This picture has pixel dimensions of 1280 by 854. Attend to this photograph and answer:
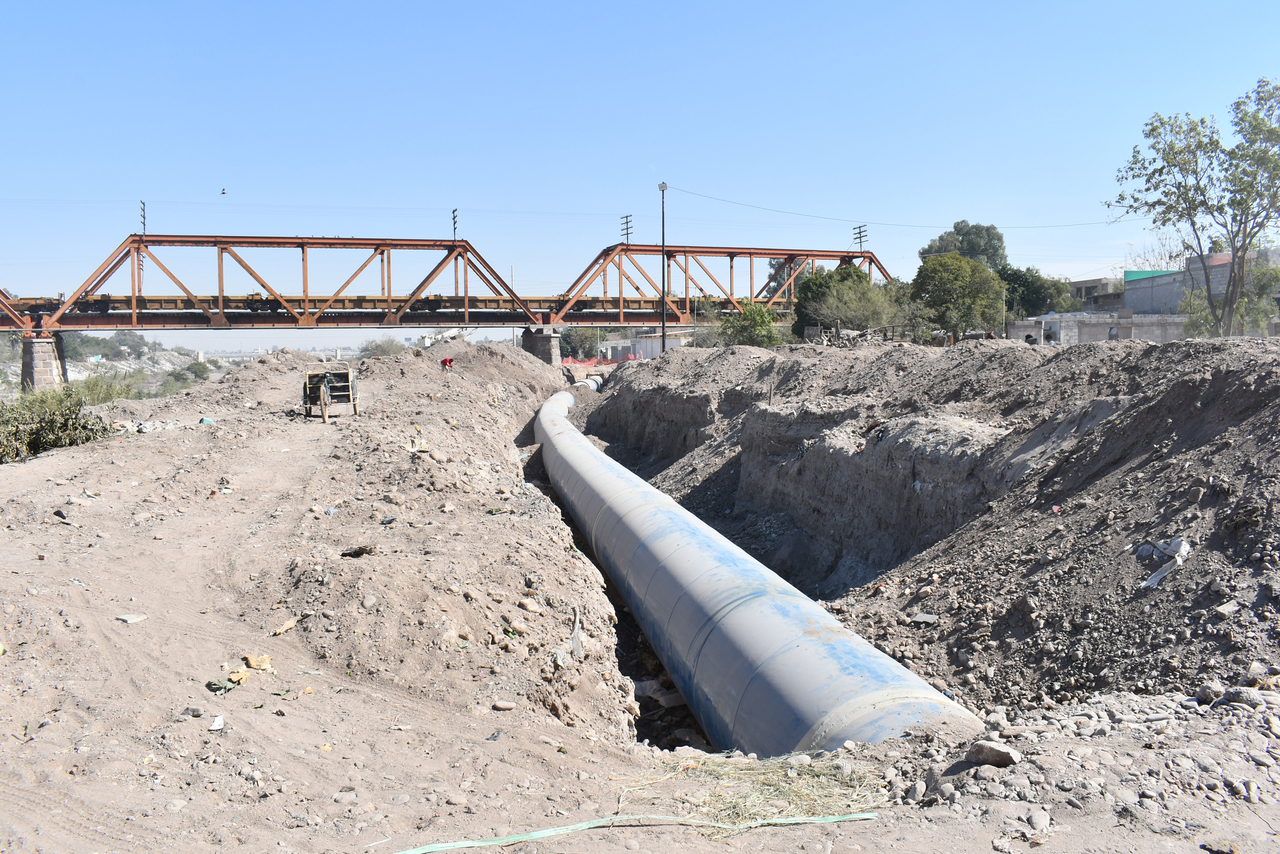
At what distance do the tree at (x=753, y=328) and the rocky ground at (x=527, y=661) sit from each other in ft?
83.6

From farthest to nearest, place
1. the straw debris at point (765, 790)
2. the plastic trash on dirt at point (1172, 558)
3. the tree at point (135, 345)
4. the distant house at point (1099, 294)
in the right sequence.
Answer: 1. the tree at point (135, 345)
2. the distant house at point (1099, 294)
3. the plastic trash on dirt at point (1172, 558)
4. the straw debris at point (765, 790)

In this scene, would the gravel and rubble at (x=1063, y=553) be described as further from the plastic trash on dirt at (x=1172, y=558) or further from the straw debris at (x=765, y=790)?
the straw debris at (x=765, y=790)

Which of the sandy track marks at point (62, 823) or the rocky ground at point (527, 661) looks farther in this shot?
the rocky ground at point (527, 661)

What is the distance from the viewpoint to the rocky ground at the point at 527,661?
14.3 ft

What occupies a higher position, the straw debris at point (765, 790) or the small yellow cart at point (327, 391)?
the small yellow cart at point (327, 391)

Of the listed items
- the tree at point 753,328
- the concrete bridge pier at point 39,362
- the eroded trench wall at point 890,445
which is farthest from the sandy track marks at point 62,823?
the concrete bridge pier at point 39,362

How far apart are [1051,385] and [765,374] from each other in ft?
35.9

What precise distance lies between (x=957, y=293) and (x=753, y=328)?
12814 millimetres

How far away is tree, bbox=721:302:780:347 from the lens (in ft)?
133

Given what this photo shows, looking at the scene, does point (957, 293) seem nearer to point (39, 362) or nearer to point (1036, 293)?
point (1036, 293)

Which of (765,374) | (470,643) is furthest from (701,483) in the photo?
(470,643)

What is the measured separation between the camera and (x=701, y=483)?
18.7 m

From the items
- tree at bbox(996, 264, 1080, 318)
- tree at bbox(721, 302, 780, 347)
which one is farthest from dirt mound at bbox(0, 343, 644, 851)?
tree at bbox(996, 264, 1080, 318)

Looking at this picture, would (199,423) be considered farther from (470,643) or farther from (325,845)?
(325,845)
